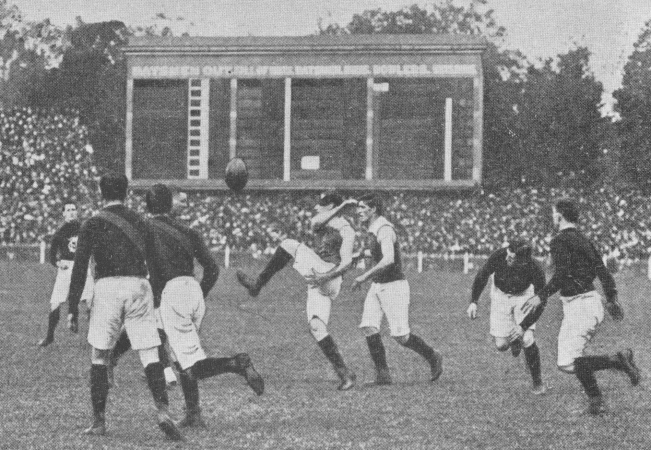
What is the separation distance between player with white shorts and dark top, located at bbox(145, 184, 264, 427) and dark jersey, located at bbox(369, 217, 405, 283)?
3.71 m

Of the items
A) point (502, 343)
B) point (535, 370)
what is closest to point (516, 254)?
point (502, 343)

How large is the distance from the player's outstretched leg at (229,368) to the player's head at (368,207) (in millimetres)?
3768

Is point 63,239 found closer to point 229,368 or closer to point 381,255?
point 381,255

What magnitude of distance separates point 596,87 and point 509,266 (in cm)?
4538

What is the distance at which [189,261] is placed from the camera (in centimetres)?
1097

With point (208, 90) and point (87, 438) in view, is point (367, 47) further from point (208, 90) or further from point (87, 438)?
point (87, 438)

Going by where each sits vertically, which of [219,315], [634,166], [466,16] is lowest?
[219,315]

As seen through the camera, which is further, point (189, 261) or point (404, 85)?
point (404, 85)

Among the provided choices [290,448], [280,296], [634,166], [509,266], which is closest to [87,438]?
[290,448]

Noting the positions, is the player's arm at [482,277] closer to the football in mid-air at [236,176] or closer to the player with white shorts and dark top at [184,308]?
the player with white shorts and dark top at [184,308]

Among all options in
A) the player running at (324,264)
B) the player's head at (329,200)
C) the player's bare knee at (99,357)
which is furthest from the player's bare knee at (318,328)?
the player's bare knee at (99,357)

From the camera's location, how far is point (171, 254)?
10.8m

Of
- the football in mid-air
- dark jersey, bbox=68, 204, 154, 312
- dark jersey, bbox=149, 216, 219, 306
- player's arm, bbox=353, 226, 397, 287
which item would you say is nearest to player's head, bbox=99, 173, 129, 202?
dark jersey, bbox=68, 204, 154, 312

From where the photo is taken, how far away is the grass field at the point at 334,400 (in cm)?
A: 1023
